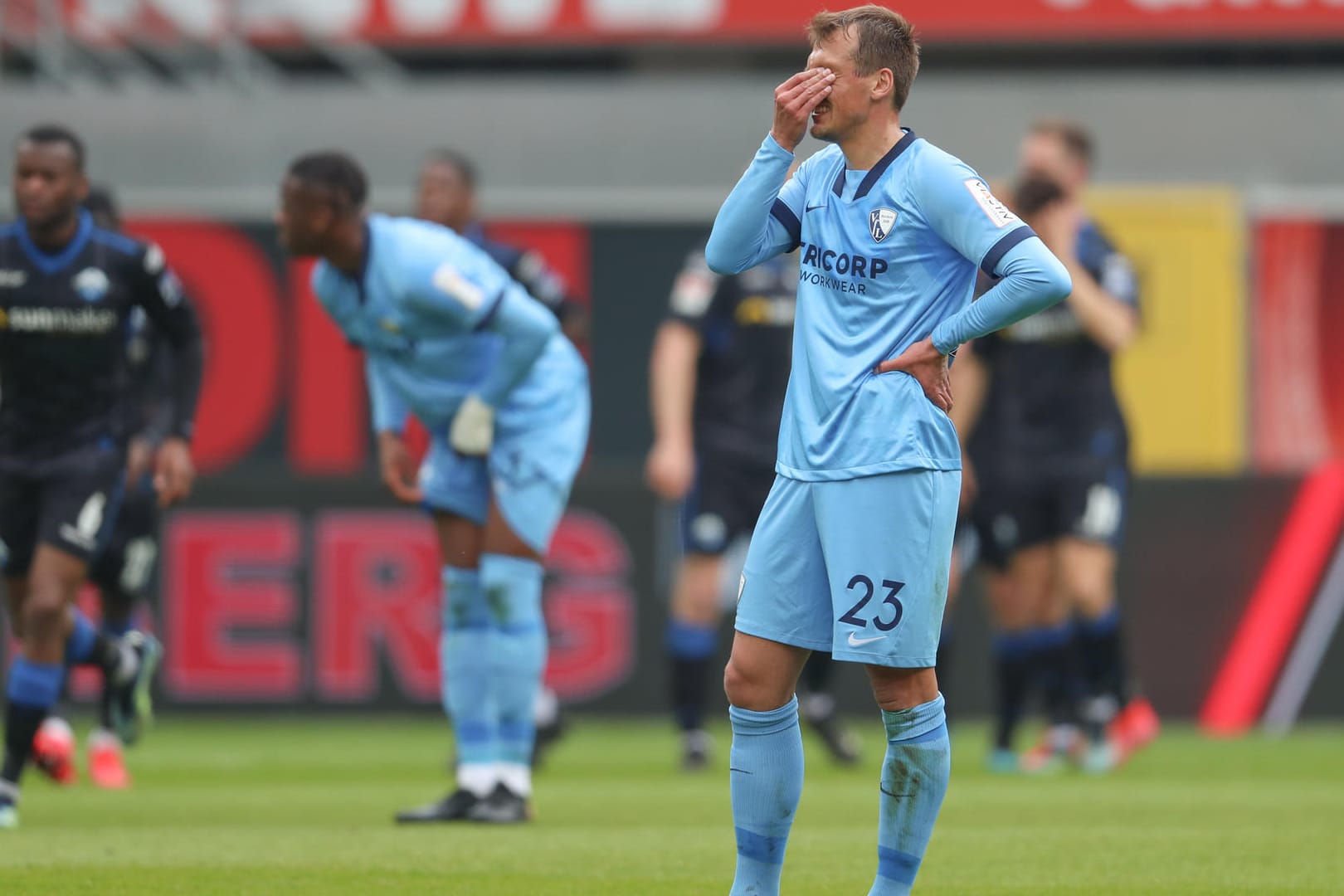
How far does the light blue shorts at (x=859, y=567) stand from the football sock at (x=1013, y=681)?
530 cm

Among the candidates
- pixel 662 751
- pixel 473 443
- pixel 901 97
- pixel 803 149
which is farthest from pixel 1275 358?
pixel 901 97

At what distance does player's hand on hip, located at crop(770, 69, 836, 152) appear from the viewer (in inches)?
218

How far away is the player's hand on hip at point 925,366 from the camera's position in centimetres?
551

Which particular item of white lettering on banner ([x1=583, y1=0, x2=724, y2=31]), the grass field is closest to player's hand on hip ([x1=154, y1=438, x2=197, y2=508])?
the grass field

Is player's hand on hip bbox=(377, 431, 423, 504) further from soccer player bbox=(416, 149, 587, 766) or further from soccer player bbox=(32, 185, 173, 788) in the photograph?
soccer player bbox=(416, 149, 587, 766)

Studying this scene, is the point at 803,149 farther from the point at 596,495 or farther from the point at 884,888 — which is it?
the point at 884,888

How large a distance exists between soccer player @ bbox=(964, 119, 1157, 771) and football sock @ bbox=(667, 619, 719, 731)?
1.40 m

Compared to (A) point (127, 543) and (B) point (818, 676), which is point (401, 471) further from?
(B) point (818, 676)

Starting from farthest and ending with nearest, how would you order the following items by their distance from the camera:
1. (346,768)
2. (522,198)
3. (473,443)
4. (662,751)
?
(522,198), (662,751), (346,768), (473,443)

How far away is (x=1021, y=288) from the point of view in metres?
5.41

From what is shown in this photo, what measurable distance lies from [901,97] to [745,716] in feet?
5.22

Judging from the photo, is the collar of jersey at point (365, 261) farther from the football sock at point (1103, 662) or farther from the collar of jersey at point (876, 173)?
the football sock at point (1103, 662)

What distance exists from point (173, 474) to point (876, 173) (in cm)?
368

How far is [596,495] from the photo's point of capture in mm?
13492
